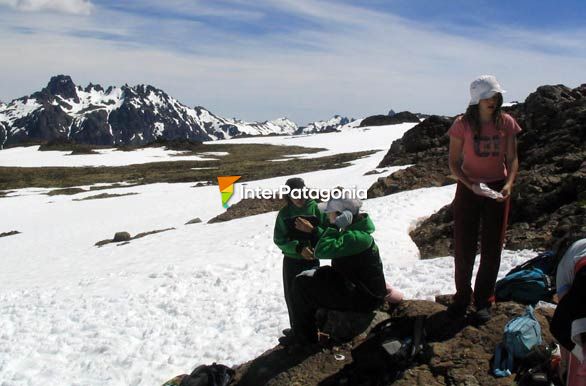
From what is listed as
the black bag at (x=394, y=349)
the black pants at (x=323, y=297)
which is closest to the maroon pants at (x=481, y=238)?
the black bag at (x=394, y=349)

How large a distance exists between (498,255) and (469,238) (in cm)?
40

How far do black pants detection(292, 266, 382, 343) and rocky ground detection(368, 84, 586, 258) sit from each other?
2.82 meters

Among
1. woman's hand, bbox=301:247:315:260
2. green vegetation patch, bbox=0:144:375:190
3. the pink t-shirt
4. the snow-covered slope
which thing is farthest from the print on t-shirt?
green vegetation patch, bbox=0:144:375:190

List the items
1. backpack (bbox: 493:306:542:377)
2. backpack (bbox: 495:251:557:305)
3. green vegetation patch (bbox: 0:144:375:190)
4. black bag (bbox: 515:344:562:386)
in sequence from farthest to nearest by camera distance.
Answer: green vegetation patch (bbox: 0:144:375:190), backpack (bbox: 495:251:557:305), backpack (bbox: 493:306:542:377), black bag (bbox: 515:344:562:386)

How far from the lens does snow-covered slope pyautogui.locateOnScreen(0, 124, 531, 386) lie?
9352 millimetres

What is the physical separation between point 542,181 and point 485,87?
8.08 meters

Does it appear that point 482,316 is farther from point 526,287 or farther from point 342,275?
point 342,275

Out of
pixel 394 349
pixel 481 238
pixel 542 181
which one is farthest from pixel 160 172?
pixel 394 349

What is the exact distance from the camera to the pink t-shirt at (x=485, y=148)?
599 centimetres

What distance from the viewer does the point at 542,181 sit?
12695 millimetres

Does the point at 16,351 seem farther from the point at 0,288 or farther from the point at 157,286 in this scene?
the point at 0,288

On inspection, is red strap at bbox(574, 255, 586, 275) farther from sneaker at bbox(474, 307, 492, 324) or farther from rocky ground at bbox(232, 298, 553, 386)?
sneaker at bbox(474, 307, 492, 324)

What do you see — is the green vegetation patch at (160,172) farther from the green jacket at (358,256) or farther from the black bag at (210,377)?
the green jacket at (358,256)

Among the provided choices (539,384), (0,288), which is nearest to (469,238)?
(539,384)
